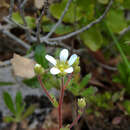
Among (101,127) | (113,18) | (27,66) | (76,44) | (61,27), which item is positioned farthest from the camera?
(76,44)

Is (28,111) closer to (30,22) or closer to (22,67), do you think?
(22,67)

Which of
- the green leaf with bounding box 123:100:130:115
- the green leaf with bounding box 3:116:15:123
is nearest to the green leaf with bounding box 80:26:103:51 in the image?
the green leaf with bounding box 123:100:130:115

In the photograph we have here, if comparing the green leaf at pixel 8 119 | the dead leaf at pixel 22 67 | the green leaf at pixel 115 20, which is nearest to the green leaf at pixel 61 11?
the green leaf at pixel 115 20

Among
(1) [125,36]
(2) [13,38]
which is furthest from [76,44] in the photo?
(2) [13,38]

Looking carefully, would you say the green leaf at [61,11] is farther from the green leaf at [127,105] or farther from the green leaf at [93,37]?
the green leaf at [127,105]

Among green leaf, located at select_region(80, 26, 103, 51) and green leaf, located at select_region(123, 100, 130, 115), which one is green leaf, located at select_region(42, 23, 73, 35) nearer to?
green leaf, located at select_region(80, 26, 103, 51)

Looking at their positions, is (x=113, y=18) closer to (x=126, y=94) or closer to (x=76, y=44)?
(x=76, y=44)
